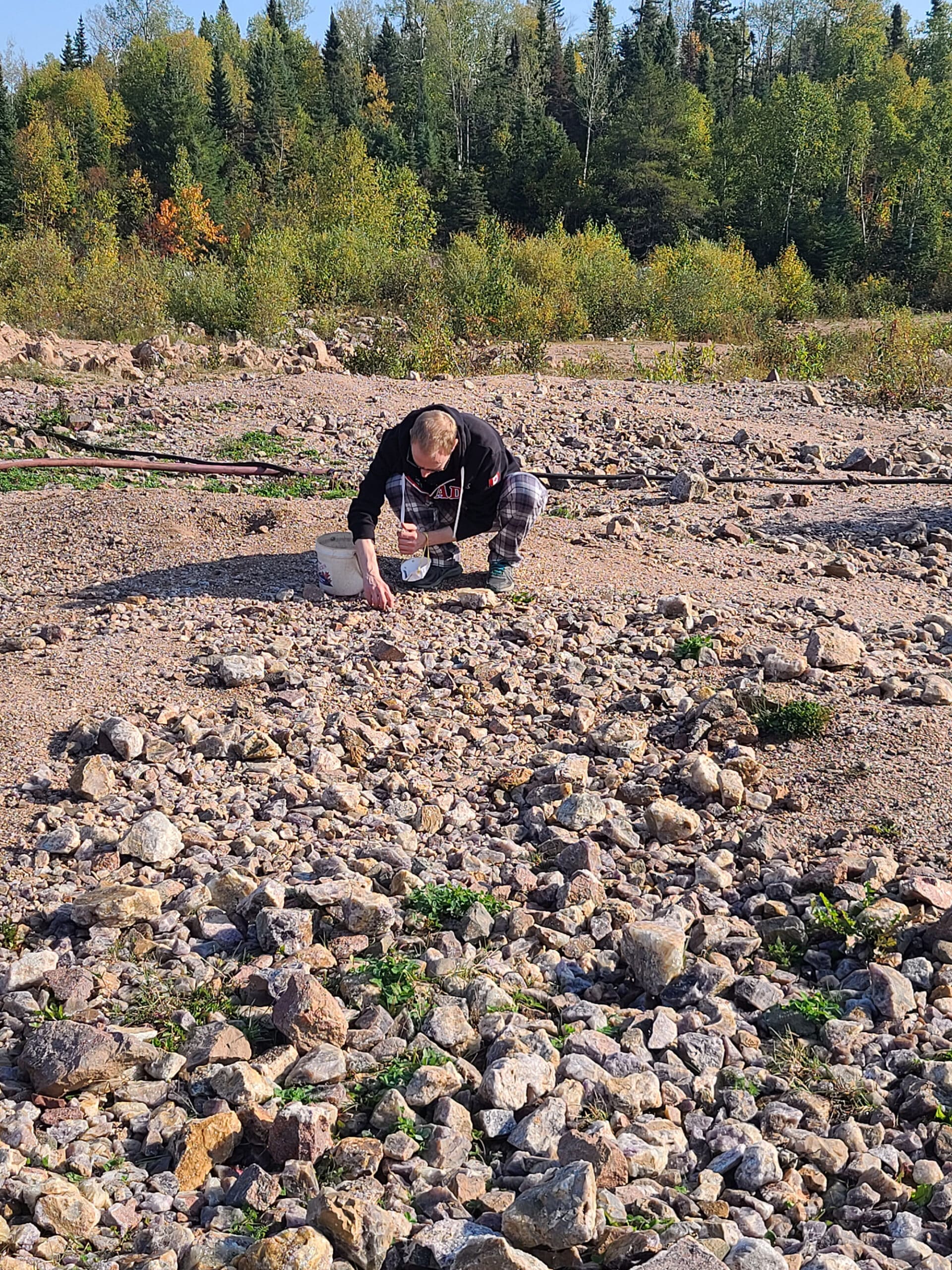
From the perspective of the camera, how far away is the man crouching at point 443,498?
4.33 metres

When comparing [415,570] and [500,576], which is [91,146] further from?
[500,576]

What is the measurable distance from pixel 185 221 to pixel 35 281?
24232mm

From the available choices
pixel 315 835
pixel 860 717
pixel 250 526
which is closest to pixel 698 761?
pixel 860 717

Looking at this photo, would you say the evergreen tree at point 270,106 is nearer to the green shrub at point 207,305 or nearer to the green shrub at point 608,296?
the green shrub at point 608,296

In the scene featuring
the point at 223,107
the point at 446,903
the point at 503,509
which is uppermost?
the point at 223,107

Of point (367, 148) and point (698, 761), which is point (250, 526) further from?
point (367, 148)

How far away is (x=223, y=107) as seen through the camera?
148 feet

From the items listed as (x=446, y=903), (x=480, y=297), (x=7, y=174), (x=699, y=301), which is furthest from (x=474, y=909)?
(x=7, y=174)

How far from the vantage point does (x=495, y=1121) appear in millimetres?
2199

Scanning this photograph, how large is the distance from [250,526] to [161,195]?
42.0 metres

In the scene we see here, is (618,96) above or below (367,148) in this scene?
above

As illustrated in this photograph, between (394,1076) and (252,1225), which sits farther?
(394,1076)

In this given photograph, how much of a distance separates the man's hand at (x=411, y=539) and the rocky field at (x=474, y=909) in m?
0.25

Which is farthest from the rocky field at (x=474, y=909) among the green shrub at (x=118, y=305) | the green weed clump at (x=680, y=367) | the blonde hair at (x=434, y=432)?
the green shrub at (x=118, y=305)
